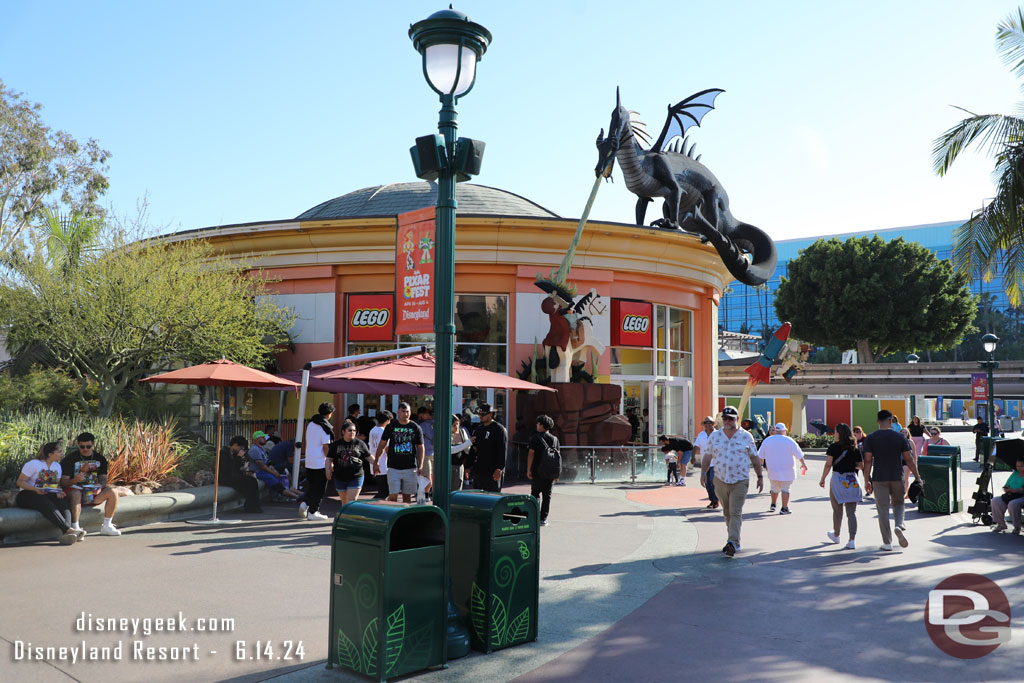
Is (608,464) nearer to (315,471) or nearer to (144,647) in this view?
(315,471)

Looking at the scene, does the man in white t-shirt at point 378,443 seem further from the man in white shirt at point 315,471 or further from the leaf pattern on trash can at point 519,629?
the leaf pattern on trash can at point 519,629

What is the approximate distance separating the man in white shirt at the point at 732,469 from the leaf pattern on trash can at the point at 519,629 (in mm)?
3977

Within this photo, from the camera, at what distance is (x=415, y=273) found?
19.4ft

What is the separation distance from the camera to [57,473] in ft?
31.1

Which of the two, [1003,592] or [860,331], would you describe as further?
[860,331]

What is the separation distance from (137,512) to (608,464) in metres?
9.84

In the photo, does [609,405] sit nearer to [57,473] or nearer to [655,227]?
[655,227]

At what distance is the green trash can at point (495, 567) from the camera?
546 cm

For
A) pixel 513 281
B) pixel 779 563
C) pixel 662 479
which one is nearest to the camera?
pixel 779 563

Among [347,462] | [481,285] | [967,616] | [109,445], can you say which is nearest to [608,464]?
[481,285]

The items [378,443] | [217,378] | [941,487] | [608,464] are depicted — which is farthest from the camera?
[608,464]

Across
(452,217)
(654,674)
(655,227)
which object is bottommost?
(654,674)

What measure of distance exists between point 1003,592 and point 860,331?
38234 millimetres

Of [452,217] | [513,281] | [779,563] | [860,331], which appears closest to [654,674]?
[452,217]
